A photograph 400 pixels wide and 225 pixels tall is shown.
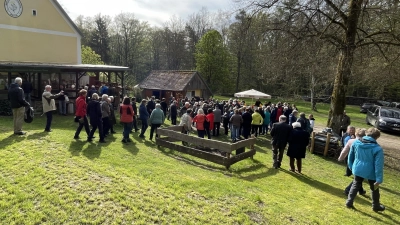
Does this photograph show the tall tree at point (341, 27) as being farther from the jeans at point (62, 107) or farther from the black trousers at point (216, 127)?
the jeans at point (62, 107)

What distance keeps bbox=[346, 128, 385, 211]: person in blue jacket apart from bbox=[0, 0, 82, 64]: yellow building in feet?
61.8

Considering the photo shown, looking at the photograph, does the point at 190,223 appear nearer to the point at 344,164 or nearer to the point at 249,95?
the point at 344,164

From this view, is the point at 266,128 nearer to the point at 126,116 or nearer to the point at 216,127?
the point at 216,127

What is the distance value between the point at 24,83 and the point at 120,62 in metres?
37.2

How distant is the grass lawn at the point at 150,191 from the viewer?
4.29 m

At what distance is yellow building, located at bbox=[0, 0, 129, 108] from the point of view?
15.4 m

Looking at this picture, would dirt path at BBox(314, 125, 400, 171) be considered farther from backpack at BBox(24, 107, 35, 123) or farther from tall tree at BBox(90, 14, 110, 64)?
tall tree at BBox(90, 14, 110, 64)

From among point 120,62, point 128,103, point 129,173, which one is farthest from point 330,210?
point 120,62

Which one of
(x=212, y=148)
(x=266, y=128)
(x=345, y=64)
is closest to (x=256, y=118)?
(x=266, y=128)

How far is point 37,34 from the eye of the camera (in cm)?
1750

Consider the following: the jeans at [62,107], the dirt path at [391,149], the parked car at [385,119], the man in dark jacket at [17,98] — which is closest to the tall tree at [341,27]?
the dirt path at [391,149]

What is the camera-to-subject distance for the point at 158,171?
6.29 m

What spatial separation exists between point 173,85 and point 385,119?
57.4ft

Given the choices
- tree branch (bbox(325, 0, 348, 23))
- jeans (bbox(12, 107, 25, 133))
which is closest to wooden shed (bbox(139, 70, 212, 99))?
tree branch (bbox(325, 0, 348, 23))
